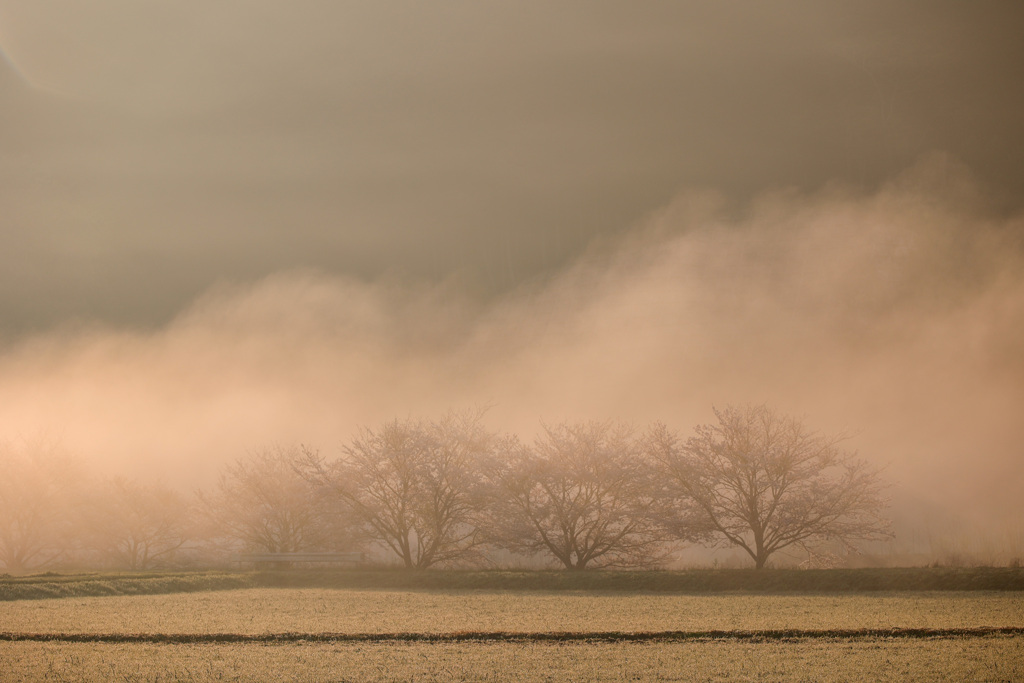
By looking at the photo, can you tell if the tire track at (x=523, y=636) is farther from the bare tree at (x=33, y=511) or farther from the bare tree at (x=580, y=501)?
the bare tree at (x=33, y=511)

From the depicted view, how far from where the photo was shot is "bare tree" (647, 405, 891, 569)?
31094mm

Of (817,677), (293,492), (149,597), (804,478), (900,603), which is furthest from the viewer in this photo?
(293,492)

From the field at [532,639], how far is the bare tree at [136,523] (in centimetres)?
2548

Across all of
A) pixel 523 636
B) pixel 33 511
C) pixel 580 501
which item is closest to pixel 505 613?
pixel 523 636

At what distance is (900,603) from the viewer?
18938 mm

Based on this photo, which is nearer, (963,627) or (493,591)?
(963,627)

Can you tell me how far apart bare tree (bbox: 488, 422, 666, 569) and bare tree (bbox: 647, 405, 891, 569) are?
198 cm

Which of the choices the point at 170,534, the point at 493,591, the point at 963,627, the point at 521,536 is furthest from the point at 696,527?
the point at 170,534

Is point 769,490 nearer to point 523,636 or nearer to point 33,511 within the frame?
point 523,636

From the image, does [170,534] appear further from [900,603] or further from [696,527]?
[900,603]

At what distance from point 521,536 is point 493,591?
9.30 metres

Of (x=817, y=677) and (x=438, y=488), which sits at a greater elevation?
(x=438, y=488)

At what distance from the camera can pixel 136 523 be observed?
46.8 m

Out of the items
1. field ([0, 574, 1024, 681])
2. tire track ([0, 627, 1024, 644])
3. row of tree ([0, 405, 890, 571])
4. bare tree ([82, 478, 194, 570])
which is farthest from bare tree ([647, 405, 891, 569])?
bare tree ([82, 478, 194, 570])
